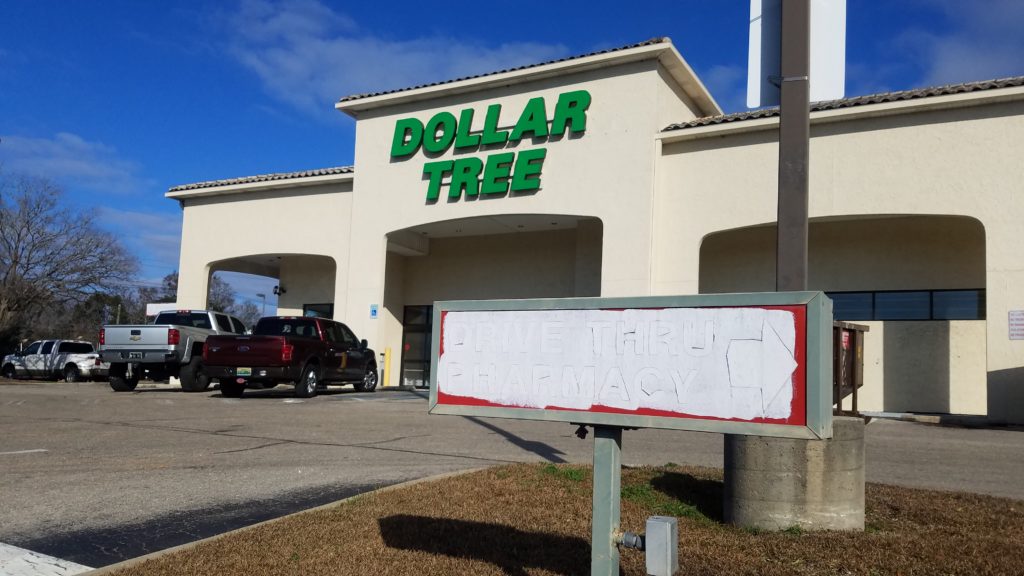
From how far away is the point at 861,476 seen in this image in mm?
5766

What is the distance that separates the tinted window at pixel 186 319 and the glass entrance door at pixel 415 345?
737 cm

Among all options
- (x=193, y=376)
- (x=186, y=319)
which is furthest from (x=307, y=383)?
(x=186, y=319)

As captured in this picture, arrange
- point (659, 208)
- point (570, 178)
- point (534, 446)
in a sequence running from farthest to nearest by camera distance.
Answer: point (570, 178), point (659, 208), point (534, 446)

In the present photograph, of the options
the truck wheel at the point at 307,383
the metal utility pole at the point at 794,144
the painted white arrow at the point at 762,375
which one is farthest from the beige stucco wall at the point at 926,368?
the painted white arrow at the point at 762,375

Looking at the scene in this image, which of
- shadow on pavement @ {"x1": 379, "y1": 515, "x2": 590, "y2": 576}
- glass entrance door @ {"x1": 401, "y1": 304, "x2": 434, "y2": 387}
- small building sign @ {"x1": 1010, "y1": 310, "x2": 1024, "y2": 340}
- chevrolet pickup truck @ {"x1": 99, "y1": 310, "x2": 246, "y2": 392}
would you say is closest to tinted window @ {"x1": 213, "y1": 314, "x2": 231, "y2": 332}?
chevrolet pickup truck @ {"x1": 99, "y1": 310, "x2": 246, "y2": 392}

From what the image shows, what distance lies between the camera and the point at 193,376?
20.3m

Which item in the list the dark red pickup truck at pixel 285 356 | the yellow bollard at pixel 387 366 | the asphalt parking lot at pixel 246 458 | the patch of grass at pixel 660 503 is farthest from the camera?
the yellow bollard at pixel 387 366

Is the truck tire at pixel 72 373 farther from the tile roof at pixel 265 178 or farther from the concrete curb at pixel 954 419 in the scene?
the concrete curb at pixel 954 419

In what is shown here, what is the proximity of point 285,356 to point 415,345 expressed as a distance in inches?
388

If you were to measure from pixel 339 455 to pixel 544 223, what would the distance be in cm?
1454

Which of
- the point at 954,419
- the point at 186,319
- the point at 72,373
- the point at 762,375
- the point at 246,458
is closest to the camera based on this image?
the point at 762,375

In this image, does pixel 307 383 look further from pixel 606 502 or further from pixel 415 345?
pixel 606 502

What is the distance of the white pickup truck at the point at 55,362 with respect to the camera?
33344mm

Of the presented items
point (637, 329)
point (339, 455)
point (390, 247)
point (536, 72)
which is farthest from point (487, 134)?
point (637, 329)
